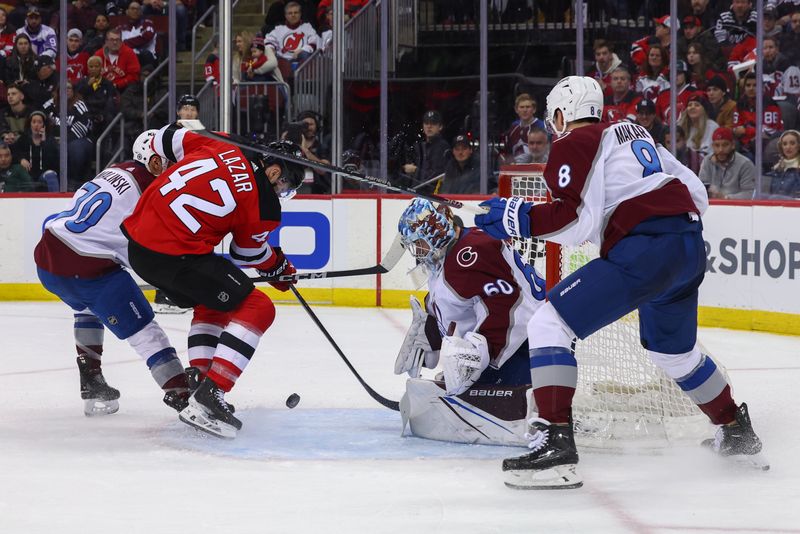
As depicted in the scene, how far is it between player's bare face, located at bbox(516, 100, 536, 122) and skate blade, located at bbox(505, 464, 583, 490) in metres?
4.73

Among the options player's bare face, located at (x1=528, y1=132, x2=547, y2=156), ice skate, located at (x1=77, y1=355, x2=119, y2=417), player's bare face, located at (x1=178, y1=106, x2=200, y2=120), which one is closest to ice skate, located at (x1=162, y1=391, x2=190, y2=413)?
ice skate, located at (x1=77, y1=355, x2=119, y2=417)

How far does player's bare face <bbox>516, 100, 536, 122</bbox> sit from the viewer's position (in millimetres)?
7523

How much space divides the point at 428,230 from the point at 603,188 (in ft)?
2.33

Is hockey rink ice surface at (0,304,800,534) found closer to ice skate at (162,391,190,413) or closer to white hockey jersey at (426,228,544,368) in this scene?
ice skate at (162,391,190,413)

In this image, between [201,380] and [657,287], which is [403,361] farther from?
[657,287]

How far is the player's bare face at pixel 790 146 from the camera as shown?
21.5ft

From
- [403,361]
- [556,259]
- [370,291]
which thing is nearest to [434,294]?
[403,361]

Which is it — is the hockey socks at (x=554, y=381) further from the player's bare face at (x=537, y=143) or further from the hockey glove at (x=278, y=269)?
the player's bare face at (x=537, y=143)

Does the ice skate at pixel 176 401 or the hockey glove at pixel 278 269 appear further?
the hockey glove at pixel 278 269

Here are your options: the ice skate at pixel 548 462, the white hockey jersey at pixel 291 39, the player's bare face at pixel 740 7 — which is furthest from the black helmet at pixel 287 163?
the white hockey jersey at pixel 291 39

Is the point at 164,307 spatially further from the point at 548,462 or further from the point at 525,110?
the point at 548,462

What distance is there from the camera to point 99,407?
4086 millimetres

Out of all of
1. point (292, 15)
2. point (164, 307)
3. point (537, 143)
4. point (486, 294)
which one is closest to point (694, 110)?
point (537, 143)

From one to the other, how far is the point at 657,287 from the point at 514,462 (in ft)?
1.83
